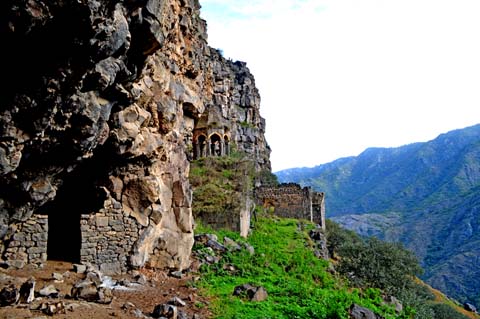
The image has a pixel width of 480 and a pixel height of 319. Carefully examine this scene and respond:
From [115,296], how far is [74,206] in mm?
4234

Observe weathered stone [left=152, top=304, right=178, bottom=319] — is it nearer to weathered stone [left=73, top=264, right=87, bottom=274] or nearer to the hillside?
the hillside

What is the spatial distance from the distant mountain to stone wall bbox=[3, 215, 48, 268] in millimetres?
72340

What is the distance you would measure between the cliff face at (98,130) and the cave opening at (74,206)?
0.04 m

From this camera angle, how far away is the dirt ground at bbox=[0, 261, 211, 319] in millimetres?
8398

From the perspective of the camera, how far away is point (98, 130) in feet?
31.8

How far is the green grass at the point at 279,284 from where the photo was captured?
1120 centimetres

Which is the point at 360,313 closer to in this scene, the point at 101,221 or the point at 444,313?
the point at 101,221

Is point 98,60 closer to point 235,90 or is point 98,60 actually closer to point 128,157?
point 128,157

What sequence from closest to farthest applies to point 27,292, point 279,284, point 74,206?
point 27,292 < point 74,206 < point 279,284

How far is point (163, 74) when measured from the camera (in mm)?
15578

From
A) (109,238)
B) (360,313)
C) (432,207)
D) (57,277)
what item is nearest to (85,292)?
(57,277)

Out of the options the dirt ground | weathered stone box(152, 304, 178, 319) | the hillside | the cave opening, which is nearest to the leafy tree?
the hillside

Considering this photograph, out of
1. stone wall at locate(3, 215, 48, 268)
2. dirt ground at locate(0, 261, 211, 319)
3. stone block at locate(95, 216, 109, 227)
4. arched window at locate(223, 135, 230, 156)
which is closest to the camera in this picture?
dirt ground at locate(0, 261, 211, 319)

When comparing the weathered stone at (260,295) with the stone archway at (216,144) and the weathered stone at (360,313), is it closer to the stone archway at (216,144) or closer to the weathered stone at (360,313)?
the weathered stone at (360,313)
